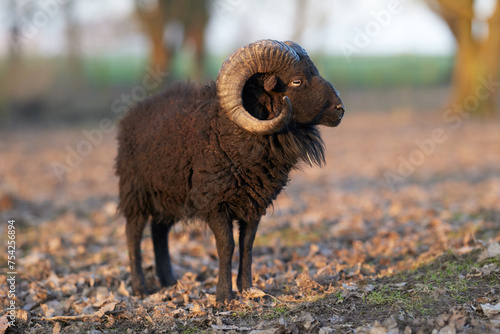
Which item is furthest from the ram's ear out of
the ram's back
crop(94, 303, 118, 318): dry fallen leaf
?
crop(94, 303, 118, 318): dry fallen leaf

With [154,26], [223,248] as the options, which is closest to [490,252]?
[223,248]

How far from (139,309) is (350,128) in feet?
72.6

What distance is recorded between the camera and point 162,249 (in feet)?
22.4

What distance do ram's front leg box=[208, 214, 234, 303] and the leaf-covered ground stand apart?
16 centimetres

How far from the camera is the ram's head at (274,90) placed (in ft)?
17.6

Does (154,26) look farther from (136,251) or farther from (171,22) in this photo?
(136,251)

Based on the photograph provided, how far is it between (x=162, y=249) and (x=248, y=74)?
2755 mm

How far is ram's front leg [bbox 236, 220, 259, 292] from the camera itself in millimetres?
5875

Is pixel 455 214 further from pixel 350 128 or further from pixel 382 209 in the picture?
pixel 350 128

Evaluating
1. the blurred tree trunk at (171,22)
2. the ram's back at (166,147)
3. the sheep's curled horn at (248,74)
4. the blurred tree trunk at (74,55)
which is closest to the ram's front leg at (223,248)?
the ram's back at (166,147)

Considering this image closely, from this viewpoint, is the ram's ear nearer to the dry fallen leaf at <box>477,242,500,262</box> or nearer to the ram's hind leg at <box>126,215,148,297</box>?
the ram's hind leg at <box>126,215,148,297</box>

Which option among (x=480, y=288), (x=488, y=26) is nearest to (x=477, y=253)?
(x=480, y=288)

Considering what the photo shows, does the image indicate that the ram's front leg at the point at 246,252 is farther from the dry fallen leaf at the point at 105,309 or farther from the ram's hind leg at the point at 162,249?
the dry fallen leaf at the point at 105,309

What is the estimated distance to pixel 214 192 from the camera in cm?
554
